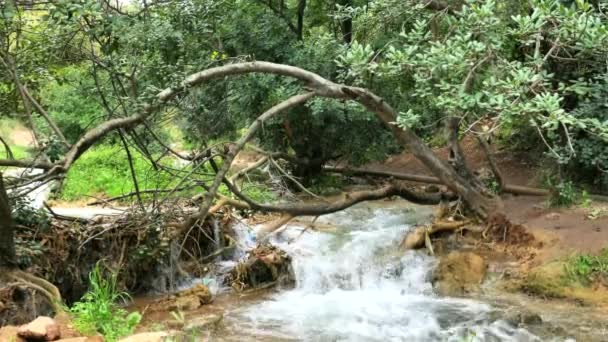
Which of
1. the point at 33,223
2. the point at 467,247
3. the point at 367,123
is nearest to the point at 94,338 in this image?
the point at 33,223

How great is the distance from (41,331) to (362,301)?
17.1 feet

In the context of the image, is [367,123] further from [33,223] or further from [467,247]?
[33,223]

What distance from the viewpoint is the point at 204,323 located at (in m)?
7.95

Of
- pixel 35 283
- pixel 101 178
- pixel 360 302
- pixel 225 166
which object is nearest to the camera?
pixel 35 283

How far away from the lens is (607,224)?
9312 millimetres

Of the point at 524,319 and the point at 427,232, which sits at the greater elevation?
the point at 427,232

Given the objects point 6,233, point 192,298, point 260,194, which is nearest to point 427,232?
point 260,194

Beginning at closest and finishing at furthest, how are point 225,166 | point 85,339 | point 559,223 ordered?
point 85,339, point 225,166, point 559,223

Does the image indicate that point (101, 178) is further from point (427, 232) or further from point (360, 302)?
point (360, 302)

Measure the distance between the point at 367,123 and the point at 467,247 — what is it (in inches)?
181

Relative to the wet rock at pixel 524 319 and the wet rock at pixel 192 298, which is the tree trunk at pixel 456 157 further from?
the wet rock at pixel 192 298

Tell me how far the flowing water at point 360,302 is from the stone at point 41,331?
2.65 metres

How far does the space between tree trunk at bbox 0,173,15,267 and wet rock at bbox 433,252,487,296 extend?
5.65 m

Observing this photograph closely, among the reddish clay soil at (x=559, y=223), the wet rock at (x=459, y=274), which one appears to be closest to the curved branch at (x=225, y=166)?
the wet rock at (x=459, y=274)
